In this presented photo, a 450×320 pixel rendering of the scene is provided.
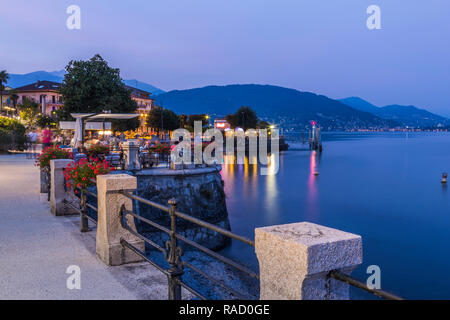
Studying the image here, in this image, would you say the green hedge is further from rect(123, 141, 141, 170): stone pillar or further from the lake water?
the lake water

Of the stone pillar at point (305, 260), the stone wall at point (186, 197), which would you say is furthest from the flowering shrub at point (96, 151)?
the stone pillar at point (305, 260)

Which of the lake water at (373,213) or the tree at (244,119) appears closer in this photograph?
the lake water at (373,213)

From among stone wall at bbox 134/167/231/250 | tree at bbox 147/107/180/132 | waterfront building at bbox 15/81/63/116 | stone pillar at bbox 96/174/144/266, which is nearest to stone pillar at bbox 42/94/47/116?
waterfront building at bbox 15/81/63/116

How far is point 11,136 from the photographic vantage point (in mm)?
33594

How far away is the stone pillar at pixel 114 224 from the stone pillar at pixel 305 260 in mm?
3613

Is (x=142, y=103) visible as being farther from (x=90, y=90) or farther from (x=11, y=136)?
(x=11, y=136)

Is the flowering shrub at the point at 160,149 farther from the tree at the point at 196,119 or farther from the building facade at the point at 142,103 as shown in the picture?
the building facade at the point at 142,103

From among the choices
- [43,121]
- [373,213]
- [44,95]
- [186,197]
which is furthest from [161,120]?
[186,197]

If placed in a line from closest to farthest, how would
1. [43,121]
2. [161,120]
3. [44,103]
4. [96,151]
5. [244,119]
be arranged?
[96,151] → [43,121] → [161,120] → [44,103] → [244,119]

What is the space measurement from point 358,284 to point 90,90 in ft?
144

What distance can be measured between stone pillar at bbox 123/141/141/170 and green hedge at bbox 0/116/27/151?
1813cm

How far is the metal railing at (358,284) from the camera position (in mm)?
2361

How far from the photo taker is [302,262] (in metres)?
2.65
